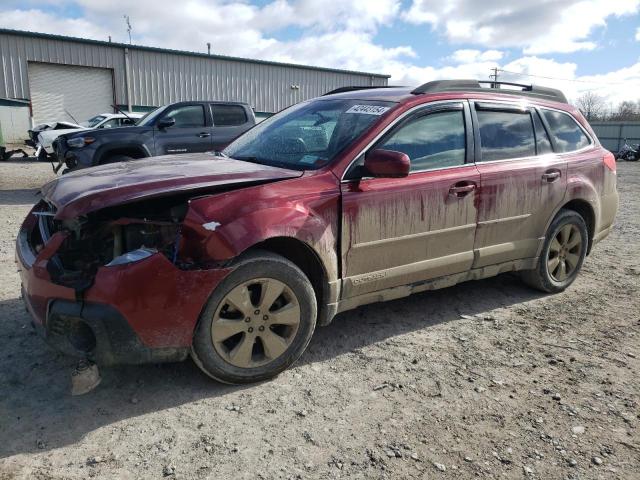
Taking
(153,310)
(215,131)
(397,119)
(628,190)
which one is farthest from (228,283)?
(628,190)

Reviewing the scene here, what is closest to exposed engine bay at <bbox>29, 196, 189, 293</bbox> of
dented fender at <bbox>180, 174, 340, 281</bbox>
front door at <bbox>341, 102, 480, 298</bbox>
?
dented fender at <bbox>180, 174, 340, 281</bbox>

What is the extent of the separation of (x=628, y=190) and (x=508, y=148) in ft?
37.5

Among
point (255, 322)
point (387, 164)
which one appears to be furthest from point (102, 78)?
point (255, 322)

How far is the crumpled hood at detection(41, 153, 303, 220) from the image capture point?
2846 millimetres

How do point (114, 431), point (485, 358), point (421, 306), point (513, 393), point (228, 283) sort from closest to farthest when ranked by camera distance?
point (114, 431) → point (228, 283) → point (513, 393) → point (485, 358) → point (421, 306)

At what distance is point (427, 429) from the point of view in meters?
2.82

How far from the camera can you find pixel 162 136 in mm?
9922

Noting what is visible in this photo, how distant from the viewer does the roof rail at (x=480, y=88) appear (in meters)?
4.07

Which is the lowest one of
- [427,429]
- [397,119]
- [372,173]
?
[427,429]

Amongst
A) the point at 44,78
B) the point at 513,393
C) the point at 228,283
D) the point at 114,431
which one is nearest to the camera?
the point at 114,431

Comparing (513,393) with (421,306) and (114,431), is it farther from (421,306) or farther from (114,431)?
(114,431)

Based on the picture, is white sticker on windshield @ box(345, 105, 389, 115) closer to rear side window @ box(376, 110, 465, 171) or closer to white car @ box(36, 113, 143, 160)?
rear side window @ box(376, 110, 465, 171)

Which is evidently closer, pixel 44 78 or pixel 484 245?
pixel 484 245

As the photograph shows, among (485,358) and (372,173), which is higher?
(372,173)
